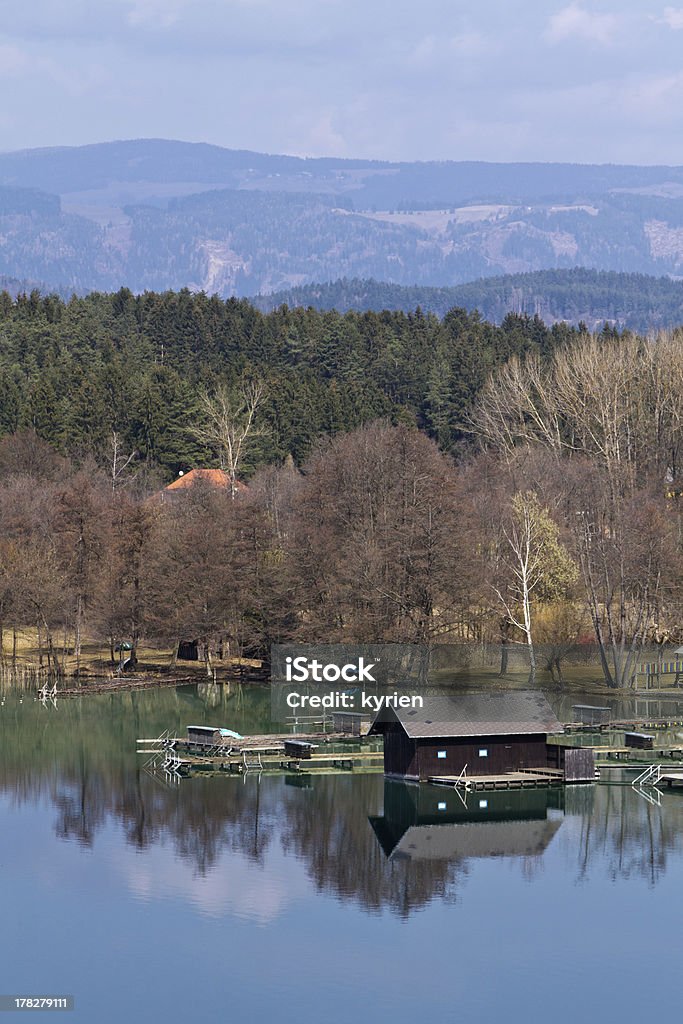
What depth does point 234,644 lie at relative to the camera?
94.0m

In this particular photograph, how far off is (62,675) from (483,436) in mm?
54863

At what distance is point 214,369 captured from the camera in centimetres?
15988

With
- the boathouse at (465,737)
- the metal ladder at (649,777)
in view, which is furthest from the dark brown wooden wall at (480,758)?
the metal ladder at (649,777)

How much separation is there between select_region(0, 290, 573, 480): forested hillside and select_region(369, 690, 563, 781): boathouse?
2840 inches

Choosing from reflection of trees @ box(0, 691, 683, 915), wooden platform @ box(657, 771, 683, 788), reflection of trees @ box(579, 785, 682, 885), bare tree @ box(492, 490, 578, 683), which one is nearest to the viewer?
reflection of trees @ box(0, 691, 683, 915)

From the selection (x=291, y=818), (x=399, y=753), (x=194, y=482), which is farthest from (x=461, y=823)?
(x=194, y=482)

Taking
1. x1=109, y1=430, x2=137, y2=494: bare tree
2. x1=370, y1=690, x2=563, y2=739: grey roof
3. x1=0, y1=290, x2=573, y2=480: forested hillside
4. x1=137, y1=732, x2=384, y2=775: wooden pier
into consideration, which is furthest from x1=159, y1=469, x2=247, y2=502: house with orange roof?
x1=370, y1=690, x2=563, y2=739: grey roof

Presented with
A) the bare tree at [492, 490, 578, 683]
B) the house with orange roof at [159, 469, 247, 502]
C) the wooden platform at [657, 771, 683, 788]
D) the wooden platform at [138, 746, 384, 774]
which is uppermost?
the house with orange roof at [159, 469, 247, 502]

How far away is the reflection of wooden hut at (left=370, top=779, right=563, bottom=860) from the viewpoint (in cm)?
5275

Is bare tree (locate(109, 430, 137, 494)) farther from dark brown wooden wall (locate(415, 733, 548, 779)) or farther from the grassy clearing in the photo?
dark brown wooden wall (locate(415, 733, 548, 779))

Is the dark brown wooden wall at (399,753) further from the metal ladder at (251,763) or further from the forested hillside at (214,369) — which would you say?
the forested hillside at (214,369)

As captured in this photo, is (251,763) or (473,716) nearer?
(473,716)

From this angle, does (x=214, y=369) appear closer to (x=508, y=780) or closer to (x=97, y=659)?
(x=97, y=659)

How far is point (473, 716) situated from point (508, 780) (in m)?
2.67
